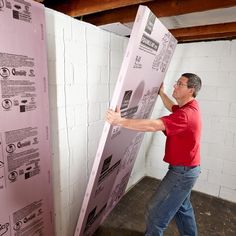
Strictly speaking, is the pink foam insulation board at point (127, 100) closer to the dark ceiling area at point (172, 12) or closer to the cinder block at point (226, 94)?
the dark ceiling area at point (172, 12)

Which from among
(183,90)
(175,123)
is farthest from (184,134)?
(183,90)

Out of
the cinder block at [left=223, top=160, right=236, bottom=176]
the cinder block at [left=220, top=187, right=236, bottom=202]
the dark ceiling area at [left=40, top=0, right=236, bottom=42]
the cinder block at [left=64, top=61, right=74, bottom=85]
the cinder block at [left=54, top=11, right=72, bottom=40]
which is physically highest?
the dark ceiling area at [left=40, top=0, right=236, bottom=42]

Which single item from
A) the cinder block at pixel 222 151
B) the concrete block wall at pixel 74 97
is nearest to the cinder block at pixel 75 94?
the concrete block wall at pixel 74 97

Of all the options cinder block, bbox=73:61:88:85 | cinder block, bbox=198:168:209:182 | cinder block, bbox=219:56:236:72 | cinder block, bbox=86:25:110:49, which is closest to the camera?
cinder block, bbox=73:61:88:85

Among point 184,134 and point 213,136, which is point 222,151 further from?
point 184,134

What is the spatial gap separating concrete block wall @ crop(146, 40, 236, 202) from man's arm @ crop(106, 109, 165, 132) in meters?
1.55

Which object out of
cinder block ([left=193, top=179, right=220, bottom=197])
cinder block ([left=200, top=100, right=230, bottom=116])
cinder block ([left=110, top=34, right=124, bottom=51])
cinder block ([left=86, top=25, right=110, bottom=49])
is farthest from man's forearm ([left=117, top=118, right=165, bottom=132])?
cinder block ([left=193, top=179, right=220, bottom=197])

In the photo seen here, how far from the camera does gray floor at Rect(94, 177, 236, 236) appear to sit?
223cm

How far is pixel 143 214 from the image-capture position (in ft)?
8.21

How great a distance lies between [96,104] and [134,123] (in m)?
0.62

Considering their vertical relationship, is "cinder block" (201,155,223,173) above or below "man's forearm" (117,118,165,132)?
below

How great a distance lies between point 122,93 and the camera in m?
1.37

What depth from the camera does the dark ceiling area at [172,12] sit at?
1412mm

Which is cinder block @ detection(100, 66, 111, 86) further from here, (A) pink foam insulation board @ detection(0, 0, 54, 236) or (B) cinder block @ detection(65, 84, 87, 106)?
(A) pink foam insulation board @ detection(0, 0, 54, 236)
